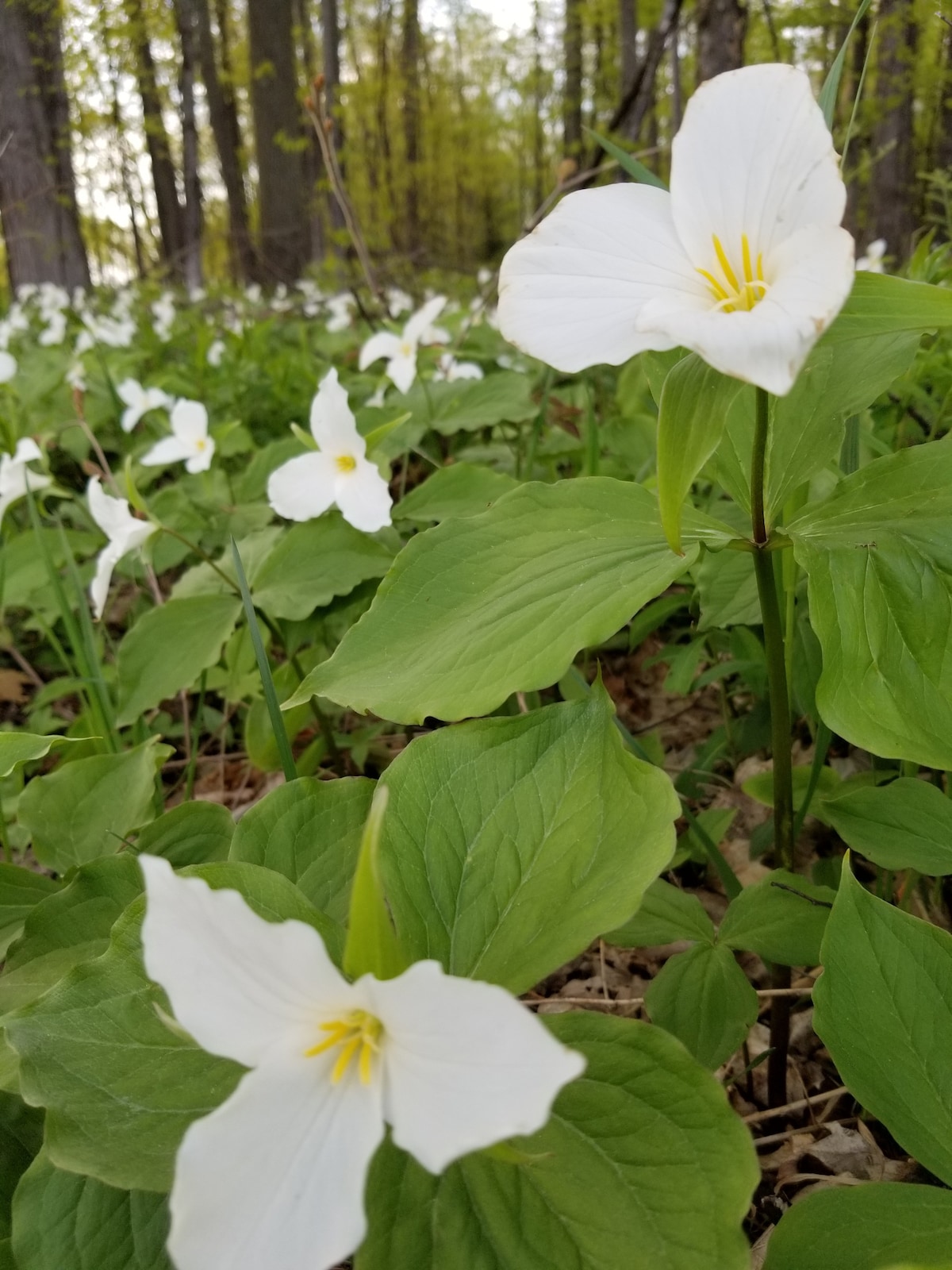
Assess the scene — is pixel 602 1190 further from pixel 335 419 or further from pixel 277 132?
pixel 277 132

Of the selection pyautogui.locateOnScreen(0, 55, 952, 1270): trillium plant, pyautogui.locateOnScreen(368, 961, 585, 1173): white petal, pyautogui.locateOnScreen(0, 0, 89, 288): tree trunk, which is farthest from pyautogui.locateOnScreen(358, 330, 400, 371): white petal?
pyautogui.locateOnScreen(0, 0, 89, 288): tree trunk

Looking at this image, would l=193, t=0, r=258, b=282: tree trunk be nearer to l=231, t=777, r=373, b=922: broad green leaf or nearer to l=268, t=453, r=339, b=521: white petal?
l=268, t=453, r=339, b=521: white petal

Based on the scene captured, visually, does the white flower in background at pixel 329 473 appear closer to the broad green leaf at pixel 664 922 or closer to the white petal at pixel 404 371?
the white petal at pixel 404 371

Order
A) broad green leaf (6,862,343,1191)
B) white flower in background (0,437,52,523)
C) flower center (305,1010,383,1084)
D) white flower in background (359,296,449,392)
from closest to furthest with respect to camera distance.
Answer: flower center (305,1010,383,1084), broad green leaf (6,862,343,1191), white flower in background (0,437,52,523), white flower in background (359,296,449,392)

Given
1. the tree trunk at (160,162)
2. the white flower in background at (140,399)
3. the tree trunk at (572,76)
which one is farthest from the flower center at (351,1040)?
the tree trunk at (160,162)

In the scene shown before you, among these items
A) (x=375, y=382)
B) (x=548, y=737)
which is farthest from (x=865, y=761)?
(x=375, y=382)

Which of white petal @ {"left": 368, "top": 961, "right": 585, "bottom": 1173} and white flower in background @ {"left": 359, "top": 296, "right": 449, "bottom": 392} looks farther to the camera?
white flower in background @ {"left": 359, "top": 296, "right": 449, "bottom": 392}

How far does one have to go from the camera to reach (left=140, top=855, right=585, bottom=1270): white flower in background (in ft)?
1.56

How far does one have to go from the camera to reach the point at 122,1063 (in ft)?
2.31

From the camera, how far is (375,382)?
3.15 meters

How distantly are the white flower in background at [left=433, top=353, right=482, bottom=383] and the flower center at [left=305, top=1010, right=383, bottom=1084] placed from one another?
7.78 feet

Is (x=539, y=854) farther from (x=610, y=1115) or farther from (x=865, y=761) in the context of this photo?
(x=865, y=761)

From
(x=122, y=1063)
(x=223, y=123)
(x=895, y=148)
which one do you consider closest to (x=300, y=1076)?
(x=122, y=1063)

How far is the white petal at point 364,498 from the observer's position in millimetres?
1463
